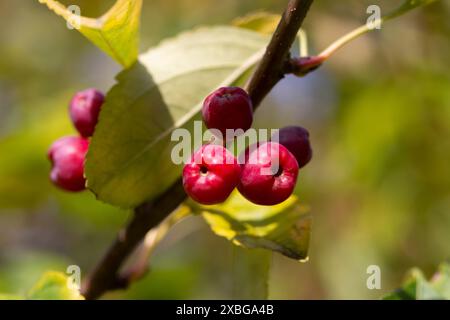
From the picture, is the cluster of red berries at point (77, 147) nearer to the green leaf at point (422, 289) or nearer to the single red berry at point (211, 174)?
the single red berry at point (211, 174)

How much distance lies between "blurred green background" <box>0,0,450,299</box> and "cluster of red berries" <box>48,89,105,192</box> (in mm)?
1105

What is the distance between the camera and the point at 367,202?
3.25 meters

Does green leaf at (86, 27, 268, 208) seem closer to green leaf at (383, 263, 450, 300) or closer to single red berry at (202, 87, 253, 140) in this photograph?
single red berry at (202, 87, 253, 140)

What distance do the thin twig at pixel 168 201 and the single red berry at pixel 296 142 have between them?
Answer: 77 mm

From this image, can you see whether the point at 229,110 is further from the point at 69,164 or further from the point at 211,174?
the point at 69,164

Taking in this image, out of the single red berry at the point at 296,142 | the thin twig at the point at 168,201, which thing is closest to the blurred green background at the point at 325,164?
the thin twig at the point at 168,201

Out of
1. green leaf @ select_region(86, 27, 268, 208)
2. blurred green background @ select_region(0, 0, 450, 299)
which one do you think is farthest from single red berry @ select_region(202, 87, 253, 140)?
blurred green background @ select_region(0, 0, 450, 299)

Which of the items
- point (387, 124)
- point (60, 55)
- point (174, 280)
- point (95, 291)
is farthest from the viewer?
point (60, 55)

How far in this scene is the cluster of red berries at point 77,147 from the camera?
1422mm

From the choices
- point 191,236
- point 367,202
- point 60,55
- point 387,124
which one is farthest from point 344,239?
point 60,55

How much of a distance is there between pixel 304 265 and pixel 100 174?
2416 mm

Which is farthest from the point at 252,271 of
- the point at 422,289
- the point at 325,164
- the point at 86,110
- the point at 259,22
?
the point at 325,164

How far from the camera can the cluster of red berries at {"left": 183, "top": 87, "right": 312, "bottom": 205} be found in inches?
45.1
